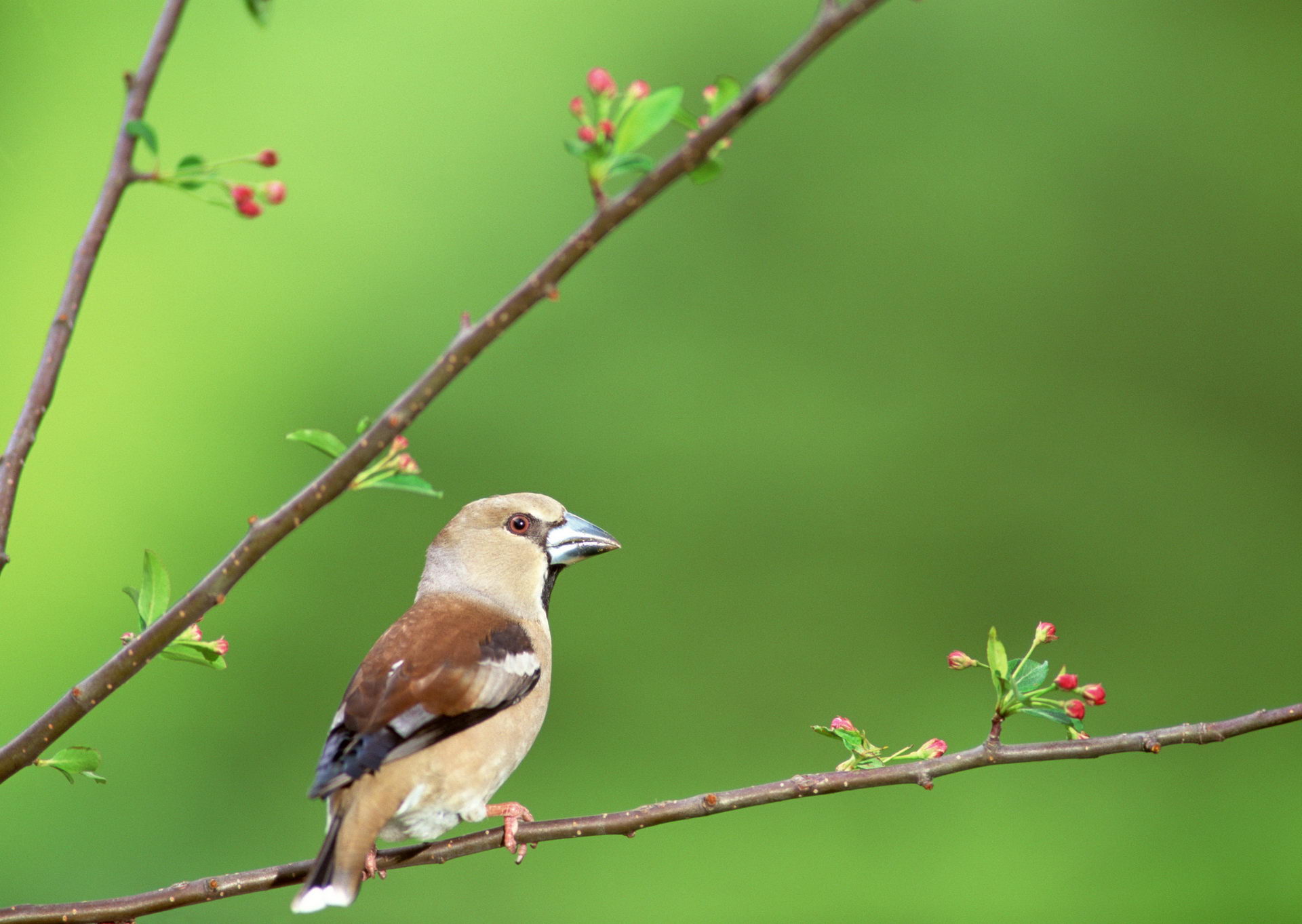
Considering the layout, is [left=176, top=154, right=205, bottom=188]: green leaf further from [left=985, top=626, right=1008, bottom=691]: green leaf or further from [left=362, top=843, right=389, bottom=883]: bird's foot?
[left=985, top=626, right=1008, bottom=691]: green leaf

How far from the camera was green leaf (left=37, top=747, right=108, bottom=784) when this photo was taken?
5.49 ft

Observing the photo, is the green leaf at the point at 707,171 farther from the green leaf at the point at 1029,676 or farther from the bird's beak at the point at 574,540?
the bird's beak at the point at 574,540

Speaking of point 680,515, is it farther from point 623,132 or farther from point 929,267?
point 623,132

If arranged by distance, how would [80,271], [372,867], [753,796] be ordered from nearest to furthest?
[80,271], [753,796], [372,867]

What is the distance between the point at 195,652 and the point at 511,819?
26.2 inches

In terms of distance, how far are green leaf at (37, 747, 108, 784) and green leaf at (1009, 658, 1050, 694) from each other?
3.96 ft

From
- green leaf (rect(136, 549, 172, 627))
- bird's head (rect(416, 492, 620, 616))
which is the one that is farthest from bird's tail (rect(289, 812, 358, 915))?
bird's head (rect(416, 492, 620, 616))

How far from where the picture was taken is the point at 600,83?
133 cm

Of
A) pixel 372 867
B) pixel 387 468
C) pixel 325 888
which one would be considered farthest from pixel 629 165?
pixel 372 867

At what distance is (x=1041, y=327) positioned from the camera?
589 cm

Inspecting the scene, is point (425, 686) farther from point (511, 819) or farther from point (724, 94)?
point (724, 94)

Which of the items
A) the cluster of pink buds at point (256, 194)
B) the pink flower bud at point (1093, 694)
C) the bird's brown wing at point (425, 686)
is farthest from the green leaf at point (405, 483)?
the pink flower bud at point (1093, 694)

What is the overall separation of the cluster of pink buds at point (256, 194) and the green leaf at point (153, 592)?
454 millimetres

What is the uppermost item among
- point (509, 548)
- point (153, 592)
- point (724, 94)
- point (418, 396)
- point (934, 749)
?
point (724, 94)
